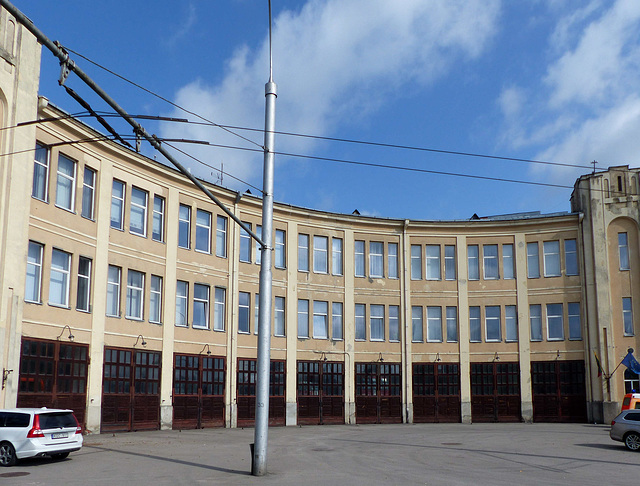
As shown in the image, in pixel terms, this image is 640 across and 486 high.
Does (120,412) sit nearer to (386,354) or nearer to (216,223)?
(216,223)

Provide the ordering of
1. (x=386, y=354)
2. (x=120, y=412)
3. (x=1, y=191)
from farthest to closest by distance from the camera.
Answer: (x=386, y=354) → (x=120, y=412) → (x=1, y=191)

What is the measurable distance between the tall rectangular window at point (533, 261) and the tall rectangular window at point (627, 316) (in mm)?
4889

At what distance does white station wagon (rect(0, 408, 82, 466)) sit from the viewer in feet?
58.1

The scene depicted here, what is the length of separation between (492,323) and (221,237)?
55.1 feet

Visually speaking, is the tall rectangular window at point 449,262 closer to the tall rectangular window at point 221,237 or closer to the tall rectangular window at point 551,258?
the tall rectangular window at point 551,258

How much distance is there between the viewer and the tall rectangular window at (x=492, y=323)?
4088cm

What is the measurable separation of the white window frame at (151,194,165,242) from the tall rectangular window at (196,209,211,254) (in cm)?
236

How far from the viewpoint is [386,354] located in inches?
1588

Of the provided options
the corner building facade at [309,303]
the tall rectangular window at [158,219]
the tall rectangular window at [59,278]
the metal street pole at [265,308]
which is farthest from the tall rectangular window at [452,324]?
the metal street pole at [265,308]

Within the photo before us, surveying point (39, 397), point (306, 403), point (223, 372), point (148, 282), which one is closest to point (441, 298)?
point (306, 403)

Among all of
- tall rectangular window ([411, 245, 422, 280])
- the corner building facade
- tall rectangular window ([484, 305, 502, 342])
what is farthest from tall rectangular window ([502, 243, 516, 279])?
tall rectangular window ([411, 245, 422, 280])

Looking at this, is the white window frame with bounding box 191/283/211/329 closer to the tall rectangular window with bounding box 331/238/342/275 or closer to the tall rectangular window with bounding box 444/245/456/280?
the tall rectangular window with bounding box 331/238/342/275

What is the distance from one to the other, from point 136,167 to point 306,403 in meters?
15.6

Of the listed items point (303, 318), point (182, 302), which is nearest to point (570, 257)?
point (303, 318)
